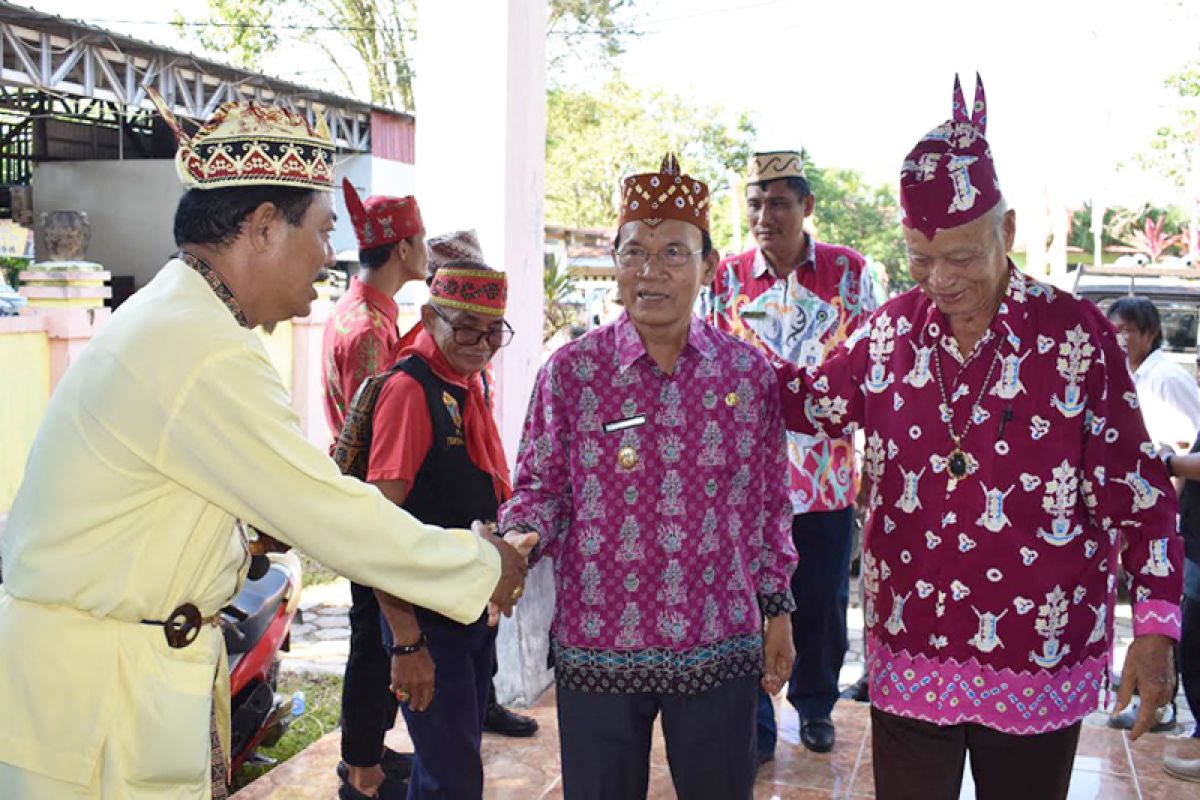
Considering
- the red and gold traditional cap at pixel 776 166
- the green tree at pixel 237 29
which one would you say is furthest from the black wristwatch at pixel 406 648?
the green tree at pixel 237 29

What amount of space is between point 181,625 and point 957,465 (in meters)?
1.62

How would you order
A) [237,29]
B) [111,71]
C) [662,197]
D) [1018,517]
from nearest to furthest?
1. [1018,517]
2. [662,197]
3. [111,71]
4. [237,29]

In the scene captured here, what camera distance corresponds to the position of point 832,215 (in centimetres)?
4159

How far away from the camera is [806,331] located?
4324 millimetres

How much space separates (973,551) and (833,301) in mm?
2030

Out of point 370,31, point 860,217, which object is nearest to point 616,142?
point 370,31

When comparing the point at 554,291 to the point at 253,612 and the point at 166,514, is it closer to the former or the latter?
the point at 253,612

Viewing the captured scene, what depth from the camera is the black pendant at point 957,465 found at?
2.44 metres

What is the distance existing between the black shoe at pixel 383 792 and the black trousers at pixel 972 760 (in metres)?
1.82

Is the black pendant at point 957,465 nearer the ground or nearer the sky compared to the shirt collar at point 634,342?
nearer the ground

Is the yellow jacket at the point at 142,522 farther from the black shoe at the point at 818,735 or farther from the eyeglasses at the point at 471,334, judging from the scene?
the black shoe at the point at 818,735

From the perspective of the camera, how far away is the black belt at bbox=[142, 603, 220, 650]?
1.95 m

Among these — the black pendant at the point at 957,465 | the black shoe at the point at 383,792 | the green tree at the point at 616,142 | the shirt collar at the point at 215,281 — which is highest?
the green tree at the point at 616,142

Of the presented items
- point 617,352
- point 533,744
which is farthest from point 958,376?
point 533,744
